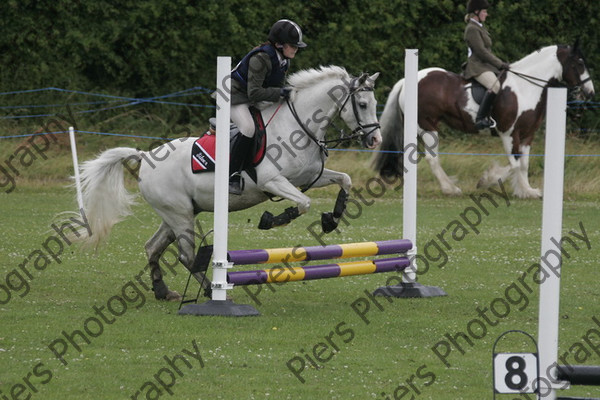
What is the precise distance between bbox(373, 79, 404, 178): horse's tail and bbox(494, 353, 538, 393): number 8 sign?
38.0 feet

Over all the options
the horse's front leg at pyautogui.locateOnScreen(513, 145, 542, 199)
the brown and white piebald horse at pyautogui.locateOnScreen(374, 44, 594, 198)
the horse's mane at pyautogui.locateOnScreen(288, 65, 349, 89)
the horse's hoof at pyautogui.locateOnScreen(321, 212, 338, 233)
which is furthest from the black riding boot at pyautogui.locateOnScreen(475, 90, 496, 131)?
the horse's hoof at pyautogui.locateOnScreen(321, 212, 338, 233)

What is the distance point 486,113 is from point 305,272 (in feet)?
30.0

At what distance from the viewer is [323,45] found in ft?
73.2

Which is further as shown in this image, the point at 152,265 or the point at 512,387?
the point at 152,265

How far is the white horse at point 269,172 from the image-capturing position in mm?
8195

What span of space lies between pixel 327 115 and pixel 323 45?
14.2 m

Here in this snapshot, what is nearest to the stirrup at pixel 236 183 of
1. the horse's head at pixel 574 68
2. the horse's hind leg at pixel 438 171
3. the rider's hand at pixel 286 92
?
the rider's hand at pixel 286 92

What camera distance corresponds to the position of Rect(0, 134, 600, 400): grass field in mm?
5801

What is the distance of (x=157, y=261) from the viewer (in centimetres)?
881

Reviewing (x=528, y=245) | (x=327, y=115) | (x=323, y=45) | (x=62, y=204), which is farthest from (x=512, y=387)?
(x=323, y=45)

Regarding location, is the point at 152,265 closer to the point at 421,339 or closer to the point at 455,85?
the point at 421,339

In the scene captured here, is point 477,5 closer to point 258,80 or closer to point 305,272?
point 258,80

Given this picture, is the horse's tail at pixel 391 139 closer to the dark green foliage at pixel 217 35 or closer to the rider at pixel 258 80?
the dark green foliage at pixel 217 35

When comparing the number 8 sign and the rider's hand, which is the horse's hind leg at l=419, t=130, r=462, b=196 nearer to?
the rider's hand
